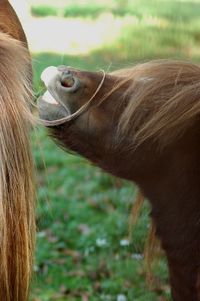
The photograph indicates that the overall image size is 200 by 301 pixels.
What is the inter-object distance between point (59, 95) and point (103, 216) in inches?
95.8

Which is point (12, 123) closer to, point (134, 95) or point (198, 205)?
point (134, 95)

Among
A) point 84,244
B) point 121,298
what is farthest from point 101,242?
point 121,298

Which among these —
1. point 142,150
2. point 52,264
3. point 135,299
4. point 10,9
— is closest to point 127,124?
point 142,150

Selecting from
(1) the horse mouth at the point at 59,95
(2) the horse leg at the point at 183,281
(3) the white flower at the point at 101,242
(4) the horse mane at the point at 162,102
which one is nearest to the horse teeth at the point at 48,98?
(1) the horse mouth at the point at 59,95

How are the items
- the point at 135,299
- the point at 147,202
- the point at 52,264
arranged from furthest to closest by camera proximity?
the point at 52,264 < the point at 135,299 < the point at 147,202

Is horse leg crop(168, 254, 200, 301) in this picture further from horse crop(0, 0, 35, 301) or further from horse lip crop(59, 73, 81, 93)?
horse lip crop(59, 73, 81, 93)

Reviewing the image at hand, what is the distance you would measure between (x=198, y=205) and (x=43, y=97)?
412 mm

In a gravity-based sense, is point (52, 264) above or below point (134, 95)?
below

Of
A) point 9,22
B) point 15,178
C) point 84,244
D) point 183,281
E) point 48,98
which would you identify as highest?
point 9,22

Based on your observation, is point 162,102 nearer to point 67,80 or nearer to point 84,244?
point 67,80

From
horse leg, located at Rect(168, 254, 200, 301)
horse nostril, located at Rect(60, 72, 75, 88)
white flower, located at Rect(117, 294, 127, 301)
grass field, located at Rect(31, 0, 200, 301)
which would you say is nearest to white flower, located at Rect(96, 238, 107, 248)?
grass field, located at Rect(31, 0, 200, 301)

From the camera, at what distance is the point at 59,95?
146 cm

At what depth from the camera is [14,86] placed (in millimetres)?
1427

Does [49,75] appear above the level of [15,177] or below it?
above
